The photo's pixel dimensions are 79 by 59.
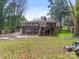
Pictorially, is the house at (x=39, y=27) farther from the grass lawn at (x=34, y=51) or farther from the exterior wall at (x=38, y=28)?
the grass lawn at (x=34, y=51)

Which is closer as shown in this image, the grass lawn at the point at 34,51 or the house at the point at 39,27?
the grass lawn at the point at 34,51

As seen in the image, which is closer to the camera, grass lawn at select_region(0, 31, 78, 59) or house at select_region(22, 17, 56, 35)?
grass lawn at select_region(0, 31, 78, 59)

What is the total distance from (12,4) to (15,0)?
1.57 meters

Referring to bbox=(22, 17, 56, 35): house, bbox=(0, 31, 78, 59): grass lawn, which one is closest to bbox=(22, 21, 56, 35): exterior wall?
bbox=(22, 17, 56, 35): house

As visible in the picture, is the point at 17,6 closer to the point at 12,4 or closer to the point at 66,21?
the point at 12,4

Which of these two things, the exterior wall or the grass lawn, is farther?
the exterior wall

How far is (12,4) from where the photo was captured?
47.5m

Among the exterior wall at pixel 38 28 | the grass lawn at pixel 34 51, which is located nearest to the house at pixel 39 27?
the exterior wall at pixel 38 28

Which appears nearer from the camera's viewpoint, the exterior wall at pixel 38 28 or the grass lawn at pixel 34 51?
the grass lawn at pixel 34 51

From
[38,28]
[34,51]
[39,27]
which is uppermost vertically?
[39,27]

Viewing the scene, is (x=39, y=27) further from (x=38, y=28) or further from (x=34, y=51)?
(x=34, y=51)

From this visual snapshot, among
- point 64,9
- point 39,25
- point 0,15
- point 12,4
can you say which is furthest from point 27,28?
point 64,9

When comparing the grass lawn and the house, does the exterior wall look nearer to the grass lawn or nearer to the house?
the house

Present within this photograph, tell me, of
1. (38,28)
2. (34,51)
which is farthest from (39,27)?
(34,51)
